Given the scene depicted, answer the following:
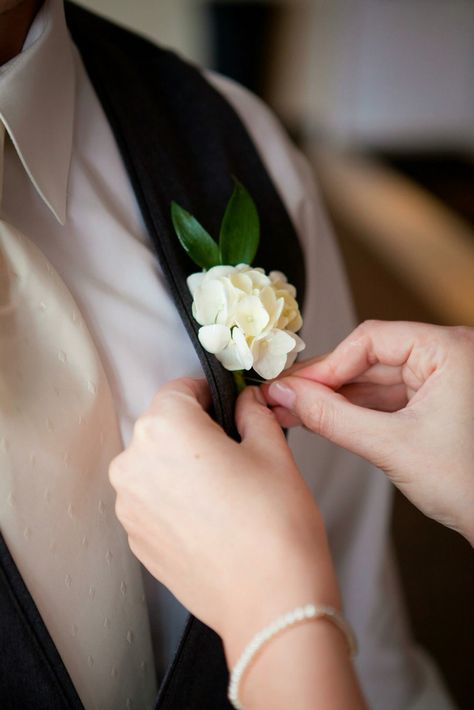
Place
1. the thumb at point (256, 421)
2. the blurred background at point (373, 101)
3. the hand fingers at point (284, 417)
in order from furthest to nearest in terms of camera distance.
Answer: the blurred background at point (373, 101), the hand fingers at point (284, 417), the thumb at point (256, 421)

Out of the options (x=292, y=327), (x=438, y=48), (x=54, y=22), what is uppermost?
(x=54, y=22)

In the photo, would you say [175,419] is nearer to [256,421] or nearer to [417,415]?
[256,421]

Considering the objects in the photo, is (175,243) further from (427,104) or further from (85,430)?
(427,104)

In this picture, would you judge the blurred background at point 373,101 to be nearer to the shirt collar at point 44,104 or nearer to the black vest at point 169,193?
the black vest at point 169,193

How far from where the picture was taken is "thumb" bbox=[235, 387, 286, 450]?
0.62m

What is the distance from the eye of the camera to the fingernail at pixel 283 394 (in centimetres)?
70

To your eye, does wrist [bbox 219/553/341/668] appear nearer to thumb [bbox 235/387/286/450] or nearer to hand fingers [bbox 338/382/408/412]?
thumb [bbox 235/387/286/450]

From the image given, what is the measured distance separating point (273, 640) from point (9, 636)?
0.69ft

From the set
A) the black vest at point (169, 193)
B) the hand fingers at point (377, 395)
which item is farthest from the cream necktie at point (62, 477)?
the hand fingers at point (377, 395)

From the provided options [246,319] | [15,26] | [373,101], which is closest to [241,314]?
[246,319]

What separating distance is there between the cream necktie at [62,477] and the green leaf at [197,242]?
0.43ft

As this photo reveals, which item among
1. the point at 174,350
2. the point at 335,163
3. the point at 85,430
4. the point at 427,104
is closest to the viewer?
the point at 85,430

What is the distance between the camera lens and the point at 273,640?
0.53 meters

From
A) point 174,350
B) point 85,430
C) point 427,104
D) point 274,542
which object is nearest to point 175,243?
point 174,350
